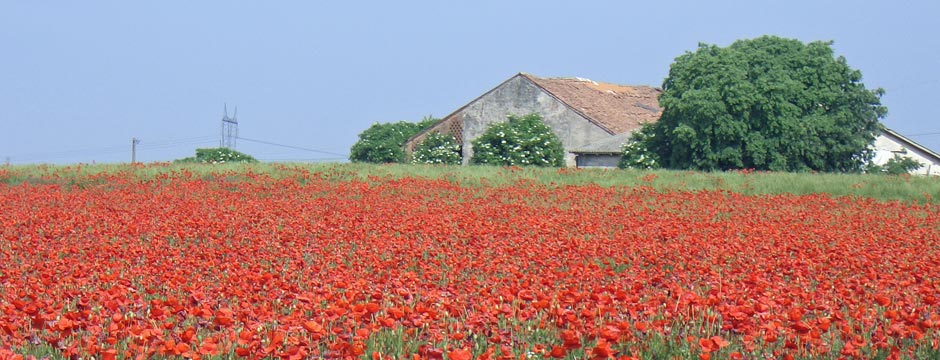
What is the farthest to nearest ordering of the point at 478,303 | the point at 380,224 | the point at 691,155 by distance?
the point at 691,155 < the point at 380,224 < the point at 478,303

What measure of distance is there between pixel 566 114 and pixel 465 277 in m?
50.5

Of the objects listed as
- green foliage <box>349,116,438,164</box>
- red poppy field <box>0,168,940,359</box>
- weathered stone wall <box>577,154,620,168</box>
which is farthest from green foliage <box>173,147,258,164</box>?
red poppy field <box>0,168,940,359</box>

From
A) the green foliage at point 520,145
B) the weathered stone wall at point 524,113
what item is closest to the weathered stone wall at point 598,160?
the green foliage at point 520,145

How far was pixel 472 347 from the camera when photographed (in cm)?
508

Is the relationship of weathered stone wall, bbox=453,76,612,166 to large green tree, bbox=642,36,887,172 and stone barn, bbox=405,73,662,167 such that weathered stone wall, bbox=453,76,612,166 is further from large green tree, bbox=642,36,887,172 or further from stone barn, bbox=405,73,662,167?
large green tree, bbox=642,36,887,172

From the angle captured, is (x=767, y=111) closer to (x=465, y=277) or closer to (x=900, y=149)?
(x=900, y=149)

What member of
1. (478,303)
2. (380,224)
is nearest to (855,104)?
(380,224)

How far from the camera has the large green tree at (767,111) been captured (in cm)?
4494

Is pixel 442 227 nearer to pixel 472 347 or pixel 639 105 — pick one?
pixel 472 347

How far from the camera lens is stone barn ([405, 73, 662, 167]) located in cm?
5641

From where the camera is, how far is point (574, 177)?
2717 cm

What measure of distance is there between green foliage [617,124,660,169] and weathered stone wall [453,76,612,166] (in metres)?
7.36

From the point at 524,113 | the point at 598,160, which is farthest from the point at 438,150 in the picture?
the point at 598,160

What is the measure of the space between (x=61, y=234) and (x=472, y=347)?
810 centimetres
